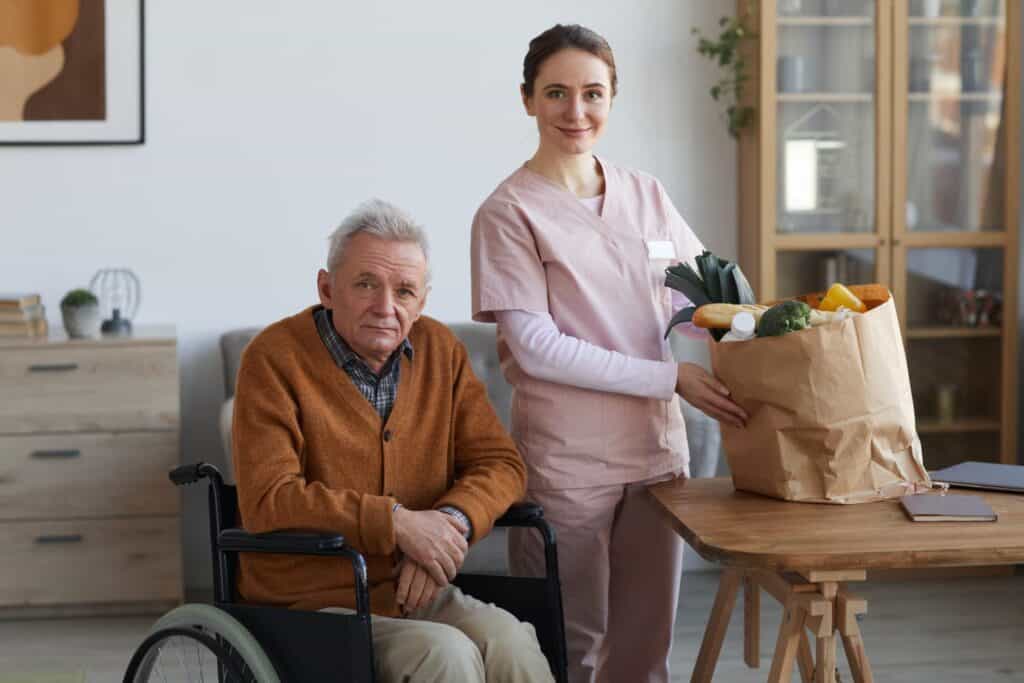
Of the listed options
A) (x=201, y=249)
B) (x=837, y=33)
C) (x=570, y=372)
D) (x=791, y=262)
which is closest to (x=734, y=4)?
(x=837, y=33)

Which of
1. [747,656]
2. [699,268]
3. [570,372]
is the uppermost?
[699,268]

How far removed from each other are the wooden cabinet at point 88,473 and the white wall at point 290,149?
1.19 feet

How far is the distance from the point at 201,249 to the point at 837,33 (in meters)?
2.02

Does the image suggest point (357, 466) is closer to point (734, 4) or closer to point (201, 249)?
point (201, 249)

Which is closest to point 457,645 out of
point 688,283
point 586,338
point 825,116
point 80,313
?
point 586,338

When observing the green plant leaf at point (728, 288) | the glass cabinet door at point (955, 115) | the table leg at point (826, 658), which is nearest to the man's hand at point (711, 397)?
the green plant leaf at point (728, 288)

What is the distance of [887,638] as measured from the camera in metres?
3.40

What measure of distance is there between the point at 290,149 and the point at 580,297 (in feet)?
6.96

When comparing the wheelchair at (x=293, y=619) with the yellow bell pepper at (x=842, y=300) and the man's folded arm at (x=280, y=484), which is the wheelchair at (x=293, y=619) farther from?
the yellow bell pepper at (x=842, y=300)

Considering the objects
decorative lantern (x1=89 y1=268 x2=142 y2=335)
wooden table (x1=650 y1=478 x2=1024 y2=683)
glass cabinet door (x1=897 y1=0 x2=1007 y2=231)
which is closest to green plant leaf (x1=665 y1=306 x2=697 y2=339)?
wooden table (x1=650 y1=478 x2=1024 y2=683)

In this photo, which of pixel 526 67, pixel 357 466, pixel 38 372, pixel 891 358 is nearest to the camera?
pixel 891 358

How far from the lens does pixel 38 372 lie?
11.8ft

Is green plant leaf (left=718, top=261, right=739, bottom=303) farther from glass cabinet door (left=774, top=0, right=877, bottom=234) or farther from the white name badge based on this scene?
glass cabinet door (left=774, top=0, right=877, bottom=234)

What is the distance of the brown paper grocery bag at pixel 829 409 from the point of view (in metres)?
1.80
